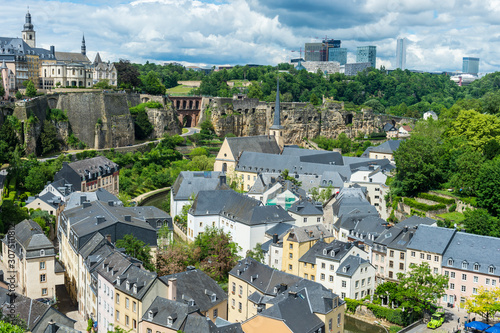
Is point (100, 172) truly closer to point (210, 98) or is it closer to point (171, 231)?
point (171, 231)

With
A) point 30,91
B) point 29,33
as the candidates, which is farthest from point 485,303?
point 29,33

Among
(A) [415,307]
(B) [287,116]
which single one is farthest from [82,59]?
(A) [415,307]

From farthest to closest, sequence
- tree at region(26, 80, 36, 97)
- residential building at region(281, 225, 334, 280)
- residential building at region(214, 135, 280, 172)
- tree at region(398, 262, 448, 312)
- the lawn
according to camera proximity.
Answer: the lawn, tree at region(26, 80, 36, 97), residential building at region(214, 135, 280, 172), residential building at region(281, 225, 334, 280), tree at region(398, 262, 448, 312)

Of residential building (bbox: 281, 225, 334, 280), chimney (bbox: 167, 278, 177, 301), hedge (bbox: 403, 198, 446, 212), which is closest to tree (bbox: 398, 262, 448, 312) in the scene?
residential building (bbox: 281, 225, 334, 280)

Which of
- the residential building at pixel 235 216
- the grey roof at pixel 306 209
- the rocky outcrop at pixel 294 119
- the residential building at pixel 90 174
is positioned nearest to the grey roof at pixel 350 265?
the residential building at pixel 235 216

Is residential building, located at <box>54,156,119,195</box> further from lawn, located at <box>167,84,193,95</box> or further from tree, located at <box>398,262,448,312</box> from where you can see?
lawn, located at <box>167,84,193,95</box>
